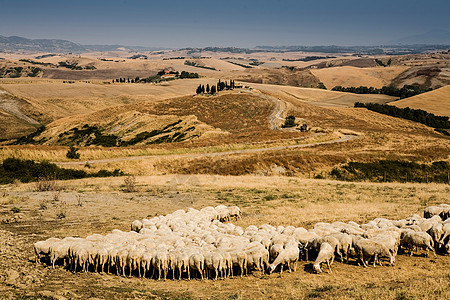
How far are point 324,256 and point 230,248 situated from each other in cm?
483

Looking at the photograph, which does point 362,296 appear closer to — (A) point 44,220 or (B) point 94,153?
(A) point 44,220

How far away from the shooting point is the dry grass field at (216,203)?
15.8 m

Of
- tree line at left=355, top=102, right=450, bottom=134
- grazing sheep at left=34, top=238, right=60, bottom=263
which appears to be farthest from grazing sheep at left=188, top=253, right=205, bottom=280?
tree line at left=355, top=102, right=450, bottom=134

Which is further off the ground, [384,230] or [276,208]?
[384,230]

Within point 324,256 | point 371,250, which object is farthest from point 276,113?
point 324,256

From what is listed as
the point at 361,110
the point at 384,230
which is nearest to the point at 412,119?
the point at 361,110

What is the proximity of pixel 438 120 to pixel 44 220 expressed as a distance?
416ft

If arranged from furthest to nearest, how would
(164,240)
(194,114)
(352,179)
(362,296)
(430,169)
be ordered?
(194,114)
(430,169)
(352,179)
(164,240)
(362,296)

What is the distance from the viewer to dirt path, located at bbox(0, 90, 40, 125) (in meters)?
154

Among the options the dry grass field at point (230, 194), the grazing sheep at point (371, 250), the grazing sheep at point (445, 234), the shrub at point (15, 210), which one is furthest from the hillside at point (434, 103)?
the shrub at point (15, 210)

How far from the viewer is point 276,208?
32.8 m

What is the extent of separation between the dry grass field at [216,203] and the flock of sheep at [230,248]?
64cm

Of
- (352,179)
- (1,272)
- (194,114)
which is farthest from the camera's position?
(194,114)

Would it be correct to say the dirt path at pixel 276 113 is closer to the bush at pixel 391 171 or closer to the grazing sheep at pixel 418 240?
the bush at pixel 391 171
